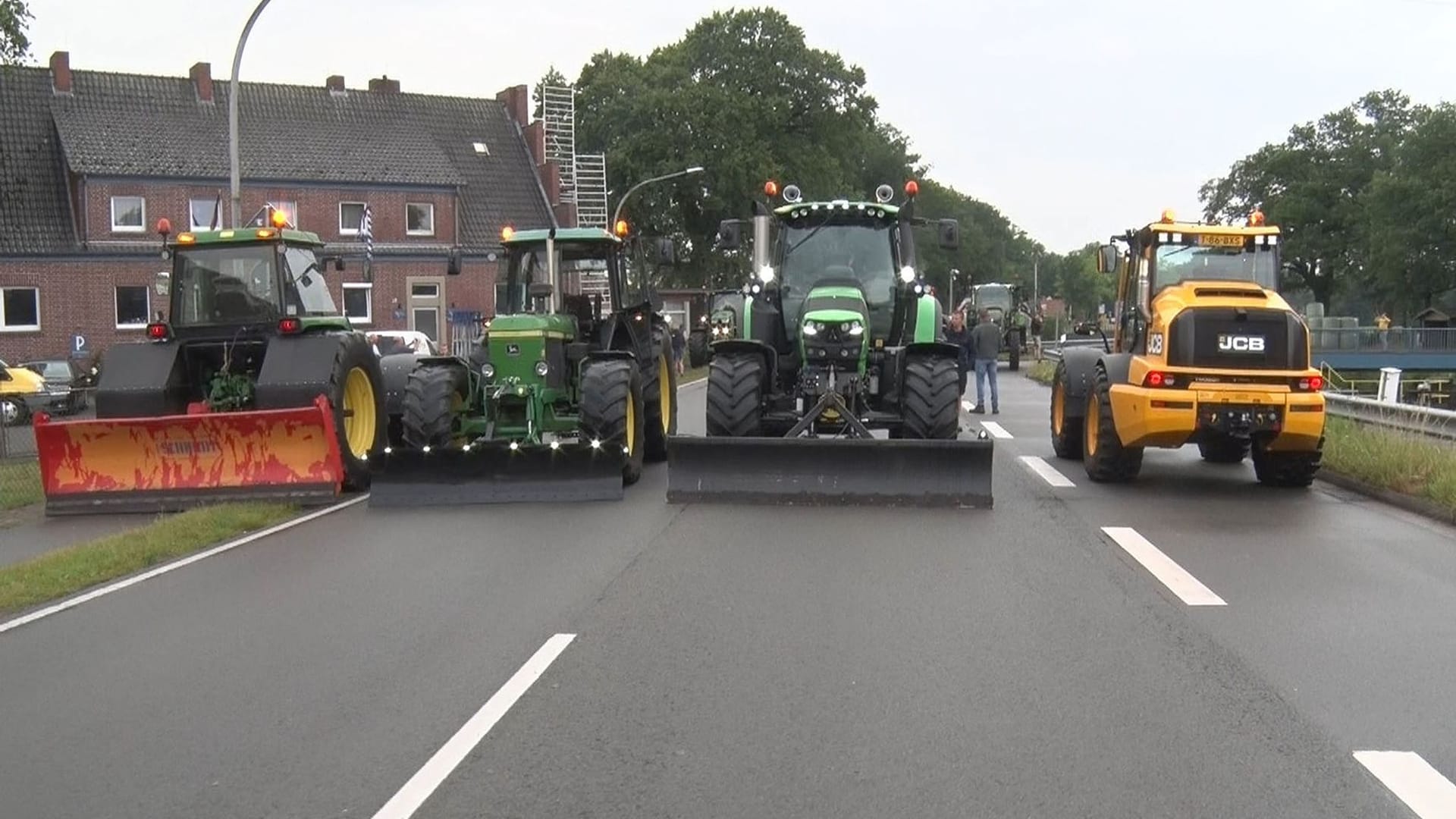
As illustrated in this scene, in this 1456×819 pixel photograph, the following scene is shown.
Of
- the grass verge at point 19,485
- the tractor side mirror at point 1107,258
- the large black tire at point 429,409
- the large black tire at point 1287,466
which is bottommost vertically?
the grass verge at point 19,485

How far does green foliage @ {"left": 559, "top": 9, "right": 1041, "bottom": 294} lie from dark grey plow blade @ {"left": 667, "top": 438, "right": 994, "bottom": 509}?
4521cm

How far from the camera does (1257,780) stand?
5484 millimetres

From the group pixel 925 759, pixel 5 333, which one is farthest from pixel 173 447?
pixel 5 333

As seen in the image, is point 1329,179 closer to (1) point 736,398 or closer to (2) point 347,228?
(2) point 347,228

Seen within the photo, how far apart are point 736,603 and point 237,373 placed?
8.31m

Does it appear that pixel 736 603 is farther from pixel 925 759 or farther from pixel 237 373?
pixel 237 373

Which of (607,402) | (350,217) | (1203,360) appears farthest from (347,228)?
(1203,360)

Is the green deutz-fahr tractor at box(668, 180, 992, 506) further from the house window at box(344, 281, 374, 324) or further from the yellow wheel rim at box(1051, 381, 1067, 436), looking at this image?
the house window at box(344, 281, 374, 324)

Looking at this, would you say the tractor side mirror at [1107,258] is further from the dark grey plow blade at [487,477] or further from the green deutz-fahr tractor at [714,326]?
the green deutz-fahr tractor at [714,326]

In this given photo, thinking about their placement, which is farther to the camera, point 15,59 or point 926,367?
point 15,59

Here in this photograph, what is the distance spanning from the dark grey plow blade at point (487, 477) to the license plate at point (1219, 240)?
6.55 meters

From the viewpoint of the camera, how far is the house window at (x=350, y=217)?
156 feet

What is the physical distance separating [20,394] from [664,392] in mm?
14983

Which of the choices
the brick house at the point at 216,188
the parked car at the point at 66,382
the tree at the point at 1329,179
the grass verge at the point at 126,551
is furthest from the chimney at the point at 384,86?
the tree at the point at 1329,179
